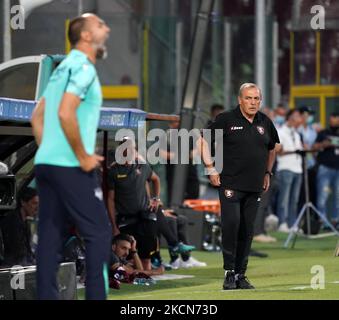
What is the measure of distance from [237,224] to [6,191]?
2.52 m

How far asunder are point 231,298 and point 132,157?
3798 mm

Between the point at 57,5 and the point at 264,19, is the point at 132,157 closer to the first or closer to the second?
the point at 57,5

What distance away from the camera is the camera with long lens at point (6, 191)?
36.2ft

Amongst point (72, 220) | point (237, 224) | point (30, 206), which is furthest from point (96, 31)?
point (30, 206)

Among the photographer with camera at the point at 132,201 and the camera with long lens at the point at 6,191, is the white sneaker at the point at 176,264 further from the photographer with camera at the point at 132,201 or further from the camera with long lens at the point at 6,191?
the camera with long lens at the point at 6,191

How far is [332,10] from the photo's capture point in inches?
1166

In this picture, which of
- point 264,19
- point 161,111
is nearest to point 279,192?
point 161,111

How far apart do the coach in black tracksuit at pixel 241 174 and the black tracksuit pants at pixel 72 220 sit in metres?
4.03

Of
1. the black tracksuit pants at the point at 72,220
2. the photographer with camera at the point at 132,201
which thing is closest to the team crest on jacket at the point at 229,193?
the photographer with camera at the point at 132,201

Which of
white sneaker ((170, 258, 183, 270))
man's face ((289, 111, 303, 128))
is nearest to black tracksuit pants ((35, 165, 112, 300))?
white sneaker ((170, 258, 183, 270))

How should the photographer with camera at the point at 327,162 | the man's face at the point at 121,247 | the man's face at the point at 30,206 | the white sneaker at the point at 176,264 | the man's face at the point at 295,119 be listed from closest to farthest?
the man's face at the point at 30,206, the man's face at the point at 121,247, the white sneaker at the point at 176,264, the man's face at the point at 295,119, the photographer with camera at the point at 327,162

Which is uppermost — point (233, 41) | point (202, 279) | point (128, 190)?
point (233, 41)

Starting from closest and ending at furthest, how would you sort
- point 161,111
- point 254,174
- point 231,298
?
1. point 231,298
2. point 254,174
3. point 161,111
